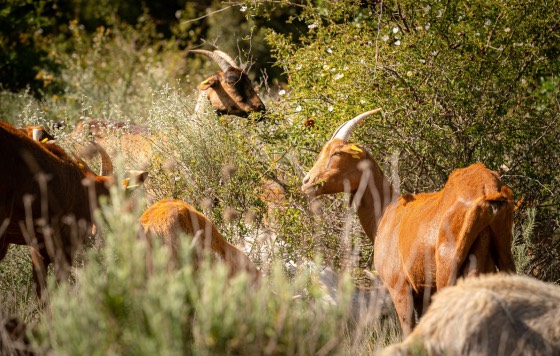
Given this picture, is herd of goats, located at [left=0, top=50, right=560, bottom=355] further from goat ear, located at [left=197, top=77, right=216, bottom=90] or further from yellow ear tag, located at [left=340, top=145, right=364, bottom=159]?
goat ear, located at [left=197, top=77, right=216, bottom=90]

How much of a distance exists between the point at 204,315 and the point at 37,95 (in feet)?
50.0

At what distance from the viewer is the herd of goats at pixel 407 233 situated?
13.0 feet

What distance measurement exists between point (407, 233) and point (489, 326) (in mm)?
2209

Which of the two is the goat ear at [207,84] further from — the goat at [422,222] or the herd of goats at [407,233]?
the goat at [422,222]

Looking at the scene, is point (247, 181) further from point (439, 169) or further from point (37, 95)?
point (37, 95)

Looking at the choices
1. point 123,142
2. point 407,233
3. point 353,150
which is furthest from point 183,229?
point 123,142

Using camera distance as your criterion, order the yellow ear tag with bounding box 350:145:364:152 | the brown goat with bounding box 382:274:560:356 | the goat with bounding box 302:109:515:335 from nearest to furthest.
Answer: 1. the brown goat with bounding box 382:274:560:356
2. the goat with bounding box 302:109:515:335
3. the yellow ear tag with bounding box 350:145:364:152

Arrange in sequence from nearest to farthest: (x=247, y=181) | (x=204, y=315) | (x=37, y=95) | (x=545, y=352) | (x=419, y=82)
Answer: (x=204, y=315)
(x=545, y=352)
(x=419, y=82)
(x=247, y=181)
(x=37, y=95)

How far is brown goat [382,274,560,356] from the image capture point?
12.9ft

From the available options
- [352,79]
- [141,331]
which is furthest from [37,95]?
[141,331]

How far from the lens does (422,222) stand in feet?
19.6

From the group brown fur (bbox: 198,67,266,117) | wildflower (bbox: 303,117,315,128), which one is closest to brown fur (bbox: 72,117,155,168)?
brown fur (bbox: 198,67,266,117)

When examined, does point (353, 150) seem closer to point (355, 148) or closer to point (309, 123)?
point (355, 148)

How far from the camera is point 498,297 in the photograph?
402cm
